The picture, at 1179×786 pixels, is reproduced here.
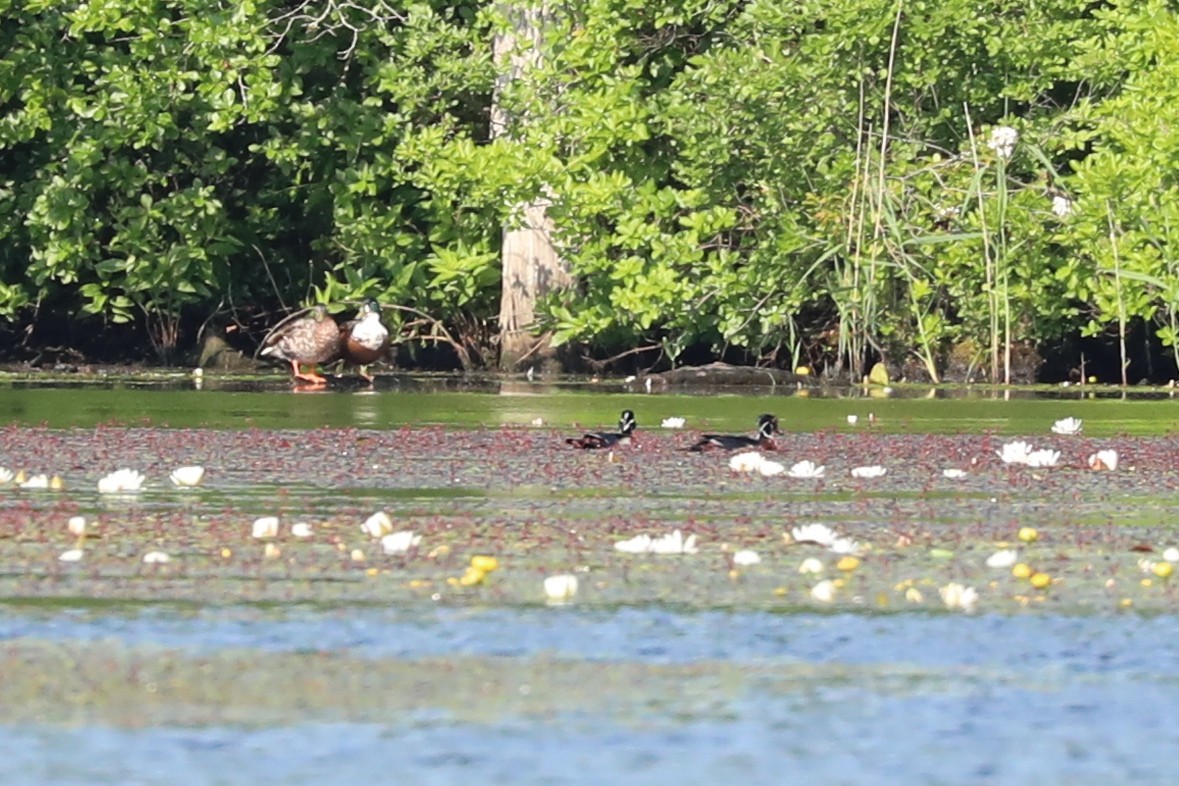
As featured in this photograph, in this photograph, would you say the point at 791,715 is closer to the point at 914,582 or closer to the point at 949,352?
the point at 914,582

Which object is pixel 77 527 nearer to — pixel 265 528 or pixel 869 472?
pixel 265 528

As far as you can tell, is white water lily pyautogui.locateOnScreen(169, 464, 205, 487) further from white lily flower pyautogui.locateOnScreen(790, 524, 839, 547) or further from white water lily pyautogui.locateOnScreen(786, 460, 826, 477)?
white lily flower pyautogui.locateOnScreen(790, 524, 839, 547)

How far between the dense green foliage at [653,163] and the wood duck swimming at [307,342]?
29.5 inches

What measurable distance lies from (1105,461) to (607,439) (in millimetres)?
1933

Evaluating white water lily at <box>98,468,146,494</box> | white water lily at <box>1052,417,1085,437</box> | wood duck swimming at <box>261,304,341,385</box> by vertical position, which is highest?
wood duck swimming at <box>261,304,341,385</box>

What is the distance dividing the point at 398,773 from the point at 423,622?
1.36 meters

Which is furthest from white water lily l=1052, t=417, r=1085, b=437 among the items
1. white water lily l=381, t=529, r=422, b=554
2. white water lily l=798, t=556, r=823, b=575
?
white water lily l=381, t=529, r=422, b=554

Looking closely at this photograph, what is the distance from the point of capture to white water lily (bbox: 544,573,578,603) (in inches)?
204

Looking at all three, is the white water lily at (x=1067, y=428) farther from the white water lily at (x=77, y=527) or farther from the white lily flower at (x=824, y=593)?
the white lily flower at (x=824, y=593)

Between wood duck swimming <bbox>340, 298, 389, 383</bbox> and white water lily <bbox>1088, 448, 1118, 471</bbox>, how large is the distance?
829 cm

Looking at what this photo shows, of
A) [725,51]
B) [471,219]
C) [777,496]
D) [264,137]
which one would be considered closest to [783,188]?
[725,51]

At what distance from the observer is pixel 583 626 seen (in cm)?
482

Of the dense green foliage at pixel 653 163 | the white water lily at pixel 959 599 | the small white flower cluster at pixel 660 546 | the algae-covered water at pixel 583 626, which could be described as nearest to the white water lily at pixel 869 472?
the algae-covered water at pixel 583 626

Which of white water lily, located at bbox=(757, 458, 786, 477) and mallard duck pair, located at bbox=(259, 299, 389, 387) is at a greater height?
mallard duck pair, located at bbox=(259, 299, 389, 387)
